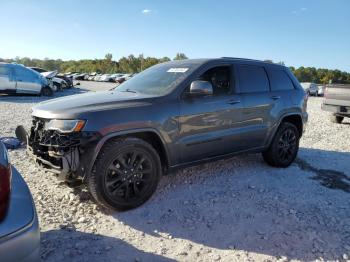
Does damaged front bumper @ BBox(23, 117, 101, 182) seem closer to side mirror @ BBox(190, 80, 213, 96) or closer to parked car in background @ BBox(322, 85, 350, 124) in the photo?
side mirror @ BBox(190, 80, 213, 96)

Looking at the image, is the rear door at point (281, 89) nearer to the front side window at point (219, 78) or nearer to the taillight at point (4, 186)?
the front side window at point (219, 78)

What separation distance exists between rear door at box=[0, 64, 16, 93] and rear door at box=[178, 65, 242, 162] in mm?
13812

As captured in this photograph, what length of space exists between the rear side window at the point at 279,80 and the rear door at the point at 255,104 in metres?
0.15

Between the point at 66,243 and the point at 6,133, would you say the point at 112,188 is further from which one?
the point at 6,133

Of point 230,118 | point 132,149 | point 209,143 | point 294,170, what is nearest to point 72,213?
point 132,149

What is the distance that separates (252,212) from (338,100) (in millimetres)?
8614

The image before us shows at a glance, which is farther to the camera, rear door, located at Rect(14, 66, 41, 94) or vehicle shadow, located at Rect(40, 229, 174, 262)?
rear door, located at Rect(14, 66, 41, 94)

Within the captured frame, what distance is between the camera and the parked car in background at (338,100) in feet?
36.1

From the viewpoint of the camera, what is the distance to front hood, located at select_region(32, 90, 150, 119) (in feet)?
12.2

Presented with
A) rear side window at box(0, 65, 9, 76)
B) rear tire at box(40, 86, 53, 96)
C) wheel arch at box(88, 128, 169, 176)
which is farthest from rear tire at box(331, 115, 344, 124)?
rear side window at box(0, 65, 9, 76)

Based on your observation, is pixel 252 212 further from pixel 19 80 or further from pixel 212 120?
pixel 19 80

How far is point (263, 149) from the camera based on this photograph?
559 cm

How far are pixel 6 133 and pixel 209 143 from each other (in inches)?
209

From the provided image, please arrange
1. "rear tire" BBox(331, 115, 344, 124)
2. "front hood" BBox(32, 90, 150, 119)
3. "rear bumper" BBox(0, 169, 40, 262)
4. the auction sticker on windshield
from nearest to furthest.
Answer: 1. "rear bumper" BBox(0, 169, 40, 262)
2. "front hood" BBox(32, 90, 150, 119)
3. the auction sticker on windshield
4. "rear tire" BBox(331, 115, 344, 124)
